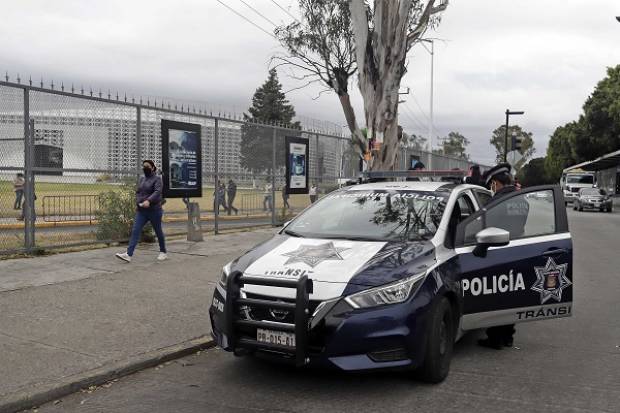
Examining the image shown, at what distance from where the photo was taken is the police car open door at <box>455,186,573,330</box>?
5.03 meters

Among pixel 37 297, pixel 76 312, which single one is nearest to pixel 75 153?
pixel 37 297

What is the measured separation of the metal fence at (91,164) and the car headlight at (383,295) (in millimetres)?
6504

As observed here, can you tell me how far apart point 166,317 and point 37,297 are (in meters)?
1.65

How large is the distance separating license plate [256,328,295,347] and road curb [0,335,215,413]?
1.28m

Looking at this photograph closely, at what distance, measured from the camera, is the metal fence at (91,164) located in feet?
28.8

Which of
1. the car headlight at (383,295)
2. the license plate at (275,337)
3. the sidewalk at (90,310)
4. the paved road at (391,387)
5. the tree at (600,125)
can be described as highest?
the tree at (600,125)

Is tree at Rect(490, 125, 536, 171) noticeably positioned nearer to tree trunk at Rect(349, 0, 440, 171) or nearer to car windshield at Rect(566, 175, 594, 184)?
car windshield at Rect(566, 175, 594, 184)

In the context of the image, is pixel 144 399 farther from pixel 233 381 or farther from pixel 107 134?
pixel 107 134

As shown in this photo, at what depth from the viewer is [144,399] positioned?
4258mm

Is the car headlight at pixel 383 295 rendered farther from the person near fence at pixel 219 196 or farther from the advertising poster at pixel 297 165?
the advertising poster at pixel 297 165

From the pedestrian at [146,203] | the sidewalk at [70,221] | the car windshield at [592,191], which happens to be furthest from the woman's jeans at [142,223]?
the car windshield at [592,191]

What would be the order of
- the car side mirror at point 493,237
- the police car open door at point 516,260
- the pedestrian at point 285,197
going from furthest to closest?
1. the pedestrian at point 285,197
2. the police car open door at point 516,260
3. the car side mirror at point 493,237

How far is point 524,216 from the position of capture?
555 centimetres

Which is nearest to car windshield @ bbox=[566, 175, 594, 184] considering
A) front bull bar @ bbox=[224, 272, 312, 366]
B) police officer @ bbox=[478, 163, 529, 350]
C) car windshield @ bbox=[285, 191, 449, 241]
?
police officer @ bbox=[478, 163, 529, 350]
